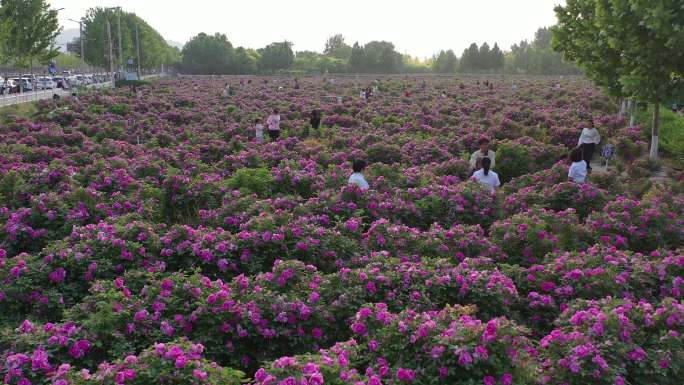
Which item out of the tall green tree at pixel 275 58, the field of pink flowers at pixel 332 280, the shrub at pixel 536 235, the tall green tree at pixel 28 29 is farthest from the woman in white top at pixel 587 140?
the tall green tree at pixel 275 58

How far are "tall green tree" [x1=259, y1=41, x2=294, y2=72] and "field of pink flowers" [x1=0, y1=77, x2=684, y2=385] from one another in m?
122

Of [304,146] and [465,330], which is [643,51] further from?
[465,330]

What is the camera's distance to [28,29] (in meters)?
45.3

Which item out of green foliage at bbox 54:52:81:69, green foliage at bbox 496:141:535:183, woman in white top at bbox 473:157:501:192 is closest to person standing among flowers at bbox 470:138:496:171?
woman in white top at bbox 473:157:501:192

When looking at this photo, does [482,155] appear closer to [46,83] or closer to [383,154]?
[383,154]

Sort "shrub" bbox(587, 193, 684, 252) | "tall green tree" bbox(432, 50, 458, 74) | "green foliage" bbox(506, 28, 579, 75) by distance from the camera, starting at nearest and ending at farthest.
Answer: "shrub" bbox(587, 193, 684, 252) → "green foliage" bbox(506, 28, 579, 75) → "tall green tree" bbox(432, 50, 458, 74)

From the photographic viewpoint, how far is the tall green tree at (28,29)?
4388 centimetres

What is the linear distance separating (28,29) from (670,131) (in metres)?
44.5

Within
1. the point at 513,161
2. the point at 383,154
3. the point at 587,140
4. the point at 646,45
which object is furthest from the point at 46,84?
the point at 646,45

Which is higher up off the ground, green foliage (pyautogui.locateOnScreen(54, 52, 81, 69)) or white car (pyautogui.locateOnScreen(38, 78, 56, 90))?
green foliage (pyautogui.locateOnScreen(54, 52, 81, 69))

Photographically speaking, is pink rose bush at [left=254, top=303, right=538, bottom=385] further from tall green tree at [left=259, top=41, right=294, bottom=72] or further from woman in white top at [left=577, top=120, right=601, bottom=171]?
tall green tree at [left=259, top=41, right=294, bottom=72]

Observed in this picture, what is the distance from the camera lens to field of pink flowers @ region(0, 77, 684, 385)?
4.96m

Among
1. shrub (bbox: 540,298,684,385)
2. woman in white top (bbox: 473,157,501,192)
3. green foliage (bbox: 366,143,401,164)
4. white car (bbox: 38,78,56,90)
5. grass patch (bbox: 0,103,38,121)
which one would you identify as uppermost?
white car (bbox: 38,78,56,90)

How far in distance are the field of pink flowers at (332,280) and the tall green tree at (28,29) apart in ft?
113
